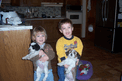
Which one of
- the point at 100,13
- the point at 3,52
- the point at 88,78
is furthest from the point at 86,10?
the point at 3,52

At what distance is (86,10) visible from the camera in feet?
15.2

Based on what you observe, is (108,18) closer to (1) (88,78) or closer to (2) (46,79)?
(1) (88,78)

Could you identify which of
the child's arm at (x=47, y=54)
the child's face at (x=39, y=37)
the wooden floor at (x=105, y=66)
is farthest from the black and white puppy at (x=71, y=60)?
the wooden floor at (x=105, y=66)

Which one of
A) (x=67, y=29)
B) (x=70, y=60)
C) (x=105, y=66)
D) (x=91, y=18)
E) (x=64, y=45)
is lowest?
(x=105, y=66)

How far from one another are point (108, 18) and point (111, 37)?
510mm

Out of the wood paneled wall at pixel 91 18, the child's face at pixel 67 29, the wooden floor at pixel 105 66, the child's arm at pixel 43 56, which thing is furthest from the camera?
the wood paneled wall at pixel 91 18

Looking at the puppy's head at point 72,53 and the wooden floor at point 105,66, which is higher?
the puppy's head at point 72,53

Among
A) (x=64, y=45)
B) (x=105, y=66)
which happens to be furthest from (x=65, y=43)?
(x=105, y=66)

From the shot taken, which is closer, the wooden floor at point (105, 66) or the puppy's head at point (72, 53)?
the puppy's head at point (72, 53)

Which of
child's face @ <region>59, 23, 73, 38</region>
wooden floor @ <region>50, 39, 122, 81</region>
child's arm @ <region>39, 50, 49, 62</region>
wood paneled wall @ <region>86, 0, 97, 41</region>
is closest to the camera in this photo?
child's arm @ <region>39, 50, 49, 62</region>

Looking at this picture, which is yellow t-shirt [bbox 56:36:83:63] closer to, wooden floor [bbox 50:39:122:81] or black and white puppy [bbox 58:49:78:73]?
black and white puppy [bbox 58:49:78:73]

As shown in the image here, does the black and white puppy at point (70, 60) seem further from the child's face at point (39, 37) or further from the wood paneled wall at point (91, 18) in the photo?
the wood paneled wall at point (91, 18)

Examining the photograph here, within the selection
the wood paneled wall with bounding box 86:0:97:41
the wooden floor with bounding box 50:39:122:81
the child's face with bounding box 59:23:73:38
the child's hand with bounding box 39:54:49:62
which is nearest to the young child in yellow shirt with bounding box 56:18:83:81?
the child's face with bounding box 59:23:73:38

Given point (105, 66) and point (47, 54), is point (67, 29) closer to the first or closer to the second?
point (47, 54)
